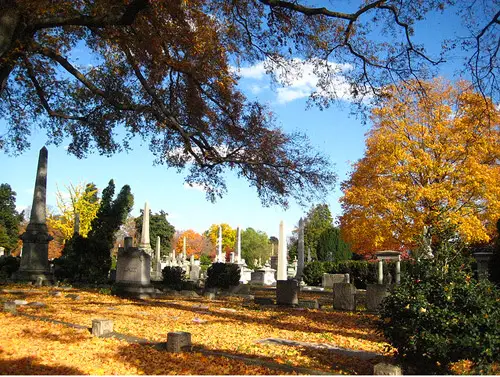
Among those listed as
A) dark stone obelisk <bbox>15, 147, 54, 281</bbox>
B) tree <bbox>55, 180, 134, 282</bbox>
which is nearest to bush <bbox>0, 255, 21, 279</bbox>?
tree <bbox>55, 180, 134, 282</bbox>

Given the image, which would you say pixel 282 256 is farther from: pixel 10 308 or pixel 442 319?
pixel 442 319

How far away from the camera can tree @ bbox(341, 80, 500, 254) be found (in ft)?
74.8

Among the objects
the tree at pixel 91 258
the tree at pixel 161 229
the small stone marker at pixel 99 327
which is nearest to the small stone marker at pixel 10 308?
the small stone marker at pixel 99 327

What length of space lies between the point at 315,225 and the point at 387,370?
65.5 m

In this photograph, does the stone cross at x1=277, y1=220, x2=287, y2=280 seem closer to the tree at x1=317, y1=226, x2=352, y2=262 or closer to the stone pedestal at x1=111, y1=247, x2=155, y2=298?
the stone pedestal at x1=111, y1=247, x2=155, y2=298

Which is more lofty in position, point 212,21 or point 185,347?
point 212,21

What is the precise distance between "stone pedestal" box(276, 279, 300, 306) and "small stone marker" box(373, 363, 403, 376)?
32.4 ft

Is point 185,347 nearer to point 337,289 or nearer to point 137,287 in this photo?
point 337,289

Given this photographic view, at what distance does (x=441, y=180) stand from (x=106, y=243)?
17405 millimetres

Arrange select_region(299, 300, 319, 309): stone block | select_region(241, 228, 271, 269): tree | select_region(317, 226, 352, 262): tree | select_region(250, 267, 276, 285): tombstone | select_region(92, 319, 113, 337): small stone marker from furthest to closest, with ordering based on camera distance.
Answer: select_region(241, 228, 271, 269): tree < select_region(317, 226, 352, 262): tree < select_region(250, 267, 276, 285): tombstone < select_region(299, 300, 319, 309): stone block < select_region(92, 319, 113, 337): small stone marker

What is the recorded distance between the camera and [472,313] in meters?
5.70

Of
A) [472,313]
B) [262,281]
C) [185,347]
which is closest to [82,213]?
[262,281]

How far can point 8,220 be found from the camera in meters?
55.0

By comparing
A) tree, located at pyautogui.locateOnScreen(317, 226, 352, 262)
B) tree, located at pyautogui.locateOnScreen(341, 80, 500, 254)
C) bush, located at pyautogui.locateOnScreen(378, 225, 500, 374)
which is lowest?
bush, located at pyautogui.locateOnScreen(378, 225, 500, 374)
